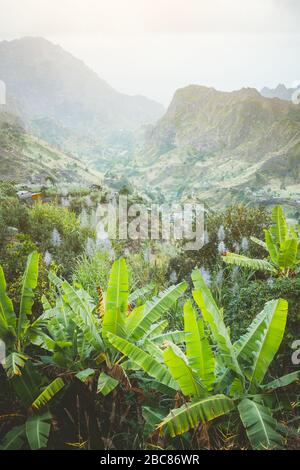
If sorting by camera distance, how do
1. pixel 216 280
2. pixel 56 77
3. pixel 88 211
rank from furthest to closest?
1. pixel 56 77
2. pixel 88 211
3. pixel 216 280

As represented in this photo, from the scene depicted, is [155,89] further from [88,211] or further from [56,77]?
[56,77]

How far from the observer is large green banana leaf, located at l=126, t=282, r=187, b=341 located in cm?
245

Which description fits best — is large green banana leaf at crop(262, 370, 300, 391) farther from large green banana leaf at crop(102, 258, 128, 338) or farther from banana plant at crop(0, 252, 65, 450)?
banana plant at crop(0, 252, 65, 450)

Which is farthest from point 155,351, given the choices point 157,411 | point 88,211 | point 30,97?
point 30,97

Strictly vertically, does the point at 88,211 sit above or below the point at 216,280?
above

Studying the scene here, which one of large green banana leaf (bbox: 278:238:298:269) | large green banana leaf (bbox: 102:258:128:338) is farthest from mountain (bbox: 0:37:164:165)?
large green banana leaf (bbox: 102:258:128:338)

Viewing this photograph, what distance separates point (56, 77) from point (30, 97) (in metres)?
4.32

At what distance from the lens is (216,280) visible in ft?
12.5

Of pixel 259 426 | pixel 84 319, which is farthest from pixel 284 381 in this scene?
pixel 84 319

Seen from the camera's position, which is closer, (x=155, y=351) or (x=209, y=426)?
(x=209, y=426)

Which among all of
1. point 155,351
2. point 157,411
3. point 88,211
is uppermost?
point 88,211

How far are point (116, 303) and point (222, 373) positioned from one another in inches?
29.4

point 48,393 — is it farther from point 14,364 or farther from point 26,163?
point 26,163
